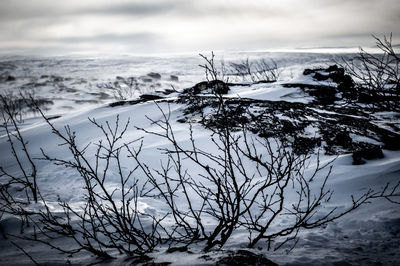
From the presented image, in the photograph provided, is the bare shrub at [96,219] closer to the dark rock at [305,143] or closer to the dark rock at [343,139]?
the dark rock at [305,143]

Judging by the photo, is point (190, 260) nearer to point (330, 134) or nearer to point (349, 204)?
point (349, 204)

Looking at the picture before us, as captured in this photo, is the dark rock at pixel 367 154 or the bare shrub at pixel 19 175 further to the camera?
the dark rock at pixel 367 154

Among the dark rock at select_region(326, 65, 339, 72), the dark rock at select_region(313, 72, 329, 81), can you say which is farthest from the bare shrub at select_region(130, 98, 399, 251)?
the dark rock at select_region(326, 65, 339, 72)

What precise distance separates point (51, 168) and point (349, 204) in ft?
15.3

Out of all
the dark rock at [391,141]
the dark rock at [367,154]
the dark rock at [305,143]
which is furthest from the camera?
the dark rock at [305,143]

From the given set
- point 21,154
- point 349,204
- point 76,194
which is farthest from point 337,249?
point 21,154

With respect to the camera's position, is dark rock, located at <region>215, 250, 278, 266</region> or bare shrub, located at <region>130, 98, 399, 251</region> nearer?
dark rock, located at <region>215, 250, 278, 266</region>

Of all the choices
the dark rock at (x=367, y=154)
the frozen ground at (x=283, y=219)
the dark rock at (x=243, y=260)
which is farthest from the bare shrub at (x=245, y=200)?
the dark rock at (x=367, y=154)

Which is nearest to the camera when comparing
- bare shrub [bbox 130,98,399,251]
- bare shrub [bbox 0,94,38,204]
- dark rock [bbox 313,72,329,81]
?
bare shrub [bbox 130,98,399,251]

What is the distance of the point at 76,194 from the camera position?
335 cm

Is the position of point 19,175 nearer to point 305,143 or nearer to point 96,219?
point 96,219

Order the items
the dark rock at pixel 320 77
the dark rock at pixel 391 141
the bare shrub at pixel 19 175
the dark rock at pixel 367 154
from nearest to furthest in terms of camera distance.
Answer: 1. the bare shrub at pixel 19 175
2. the dark rock at pixel 367 154
3. the dark rock at pixel 391 141
4. the dark rock at pixel 320 77

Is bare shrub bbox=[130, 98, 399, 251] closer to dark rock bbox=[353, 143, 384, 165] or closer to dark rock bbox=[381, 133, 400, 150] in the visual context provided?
dark rock bbox=[353, 143, 384, 165]

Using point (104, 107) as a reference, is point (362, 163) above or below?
below
